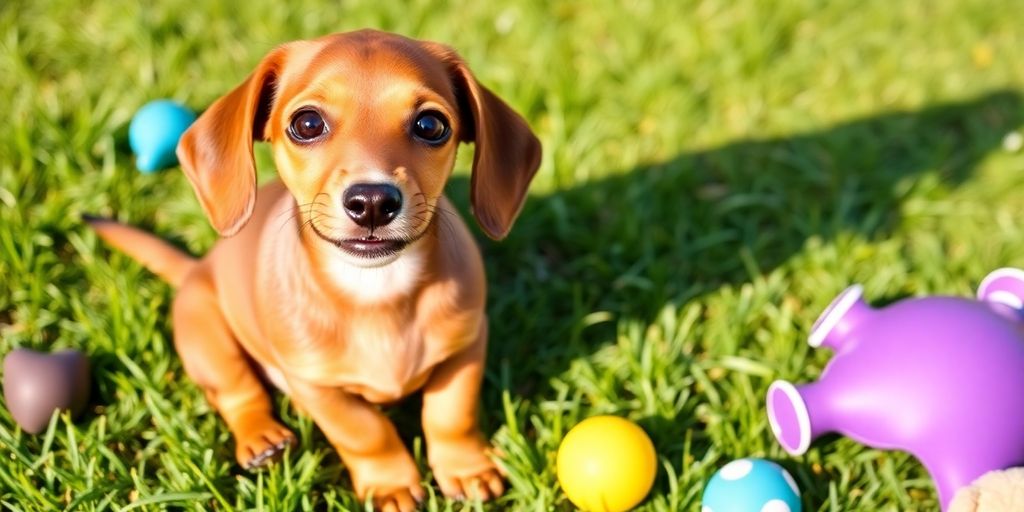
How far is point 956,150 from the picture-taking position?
522 cm

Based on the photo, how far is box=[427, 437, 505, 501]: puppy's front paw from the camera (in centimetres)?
349

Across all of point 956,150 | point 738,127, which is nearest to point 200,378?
point 738,127

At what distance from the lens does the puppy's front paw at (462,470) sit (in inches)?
138

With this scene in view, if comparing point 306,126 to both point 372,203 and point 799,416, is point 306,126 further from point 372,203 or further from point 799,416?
point 799,416

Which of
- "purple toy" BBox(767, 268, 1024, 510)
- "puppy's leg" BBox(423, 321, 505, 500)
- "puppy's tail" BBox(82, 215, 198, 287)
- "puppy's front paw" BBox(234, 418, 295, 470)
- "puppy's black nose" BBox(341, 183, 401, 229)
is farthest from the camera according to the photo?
"puppy's tail" BBox(82, 215, 198, 287)

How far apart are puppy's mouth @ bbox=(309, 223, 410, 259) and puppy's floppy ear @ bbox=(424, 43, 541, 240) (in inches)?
13.0

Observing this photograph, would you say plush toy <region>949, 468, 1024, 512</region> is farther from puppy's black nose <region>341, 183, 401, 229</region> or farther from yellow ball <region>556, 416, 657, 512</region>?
puppy's black nose <region>341, 183, 401, 229</region>

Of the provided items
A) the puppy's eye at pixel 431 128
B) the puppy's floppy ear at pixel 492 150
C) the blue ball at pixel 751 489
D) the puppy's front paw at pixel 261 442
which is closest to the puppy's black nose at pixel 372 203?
the puppy's eye at pixel 431 128

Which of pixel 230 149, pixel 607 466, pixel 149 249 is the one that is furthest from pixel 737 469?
pixel 149 249

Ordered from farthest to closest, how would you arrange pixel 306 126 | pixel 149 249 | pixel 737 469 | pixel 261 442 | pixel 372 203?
pixel 149 249 → pixel 261 442 → pixel 737 469 → pixel 306 126 → pixel 372 203

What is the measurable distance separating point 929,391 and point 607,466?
1064 millimetres

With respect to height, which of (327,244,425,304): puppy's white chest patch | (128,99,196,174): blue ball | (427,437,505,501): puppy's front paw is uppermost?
(128,99,196,174): blue ball

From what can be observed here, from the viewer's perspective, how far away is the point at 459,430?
345cm

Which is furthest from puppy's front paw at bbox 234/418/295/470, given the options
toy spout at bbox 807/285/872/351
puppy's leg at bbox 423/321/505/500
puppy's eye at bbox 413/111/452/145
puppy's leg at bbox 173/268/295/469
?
toy spout at bbox 807/285/872/351
